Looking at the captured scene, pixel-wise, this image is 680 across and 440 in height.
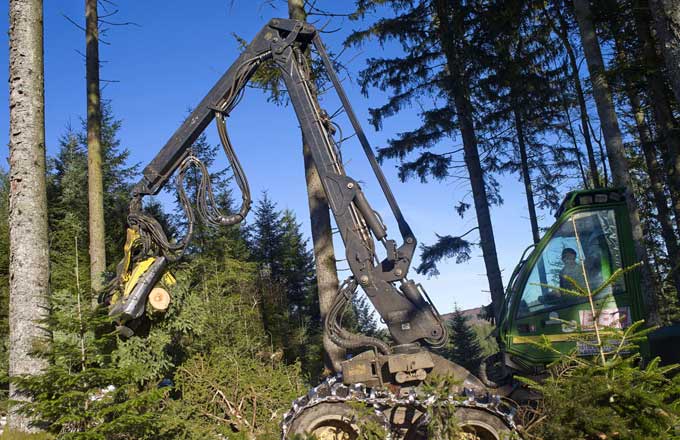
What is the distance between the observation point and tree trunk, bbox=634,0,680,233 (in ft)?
34.8

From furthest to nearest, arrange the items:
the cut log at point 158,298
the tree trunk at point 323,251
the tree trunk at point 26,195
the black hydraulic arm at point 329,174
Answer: the tree trunk at point 323,251, the cut log at point 158,298, the tree trunk at point 26,195, the black hydraulic arm at point 329,174

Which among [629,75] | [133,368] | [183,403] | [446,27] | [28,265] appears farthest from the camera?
[446,27]

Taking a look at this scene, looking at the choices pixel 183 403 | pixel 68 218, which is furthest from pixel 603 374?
pixel 68 218

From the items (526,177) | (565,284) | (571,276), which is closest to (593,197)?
(571,276)

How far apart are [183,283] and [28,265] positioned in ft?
9.44

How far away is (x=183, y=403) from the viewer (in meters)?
7.49

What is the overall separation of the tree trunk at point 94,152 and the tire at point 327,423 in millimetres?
6196

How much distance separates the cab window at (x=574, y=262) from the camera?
19.9 ft

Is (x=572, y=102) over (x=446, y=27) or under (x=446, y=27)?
under

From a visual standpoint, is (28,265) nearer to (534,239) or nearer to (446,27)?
(446,27)

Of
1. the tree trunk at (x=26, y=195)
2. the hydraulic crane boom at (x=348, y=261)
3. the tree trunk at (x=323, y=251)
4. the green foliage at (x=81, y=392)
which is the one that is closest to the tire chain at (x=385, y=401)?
the hydraulic crane boom at (x=348, y=261)

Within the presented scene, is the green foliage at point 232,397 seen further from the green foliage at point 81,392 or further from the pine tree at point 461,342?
the pine tree at point 461,342

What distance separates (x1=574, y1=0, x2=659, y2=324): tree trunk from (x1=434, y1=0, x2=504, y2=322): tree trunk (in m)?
3.27

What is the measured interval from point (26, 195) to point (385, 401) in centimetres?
483
